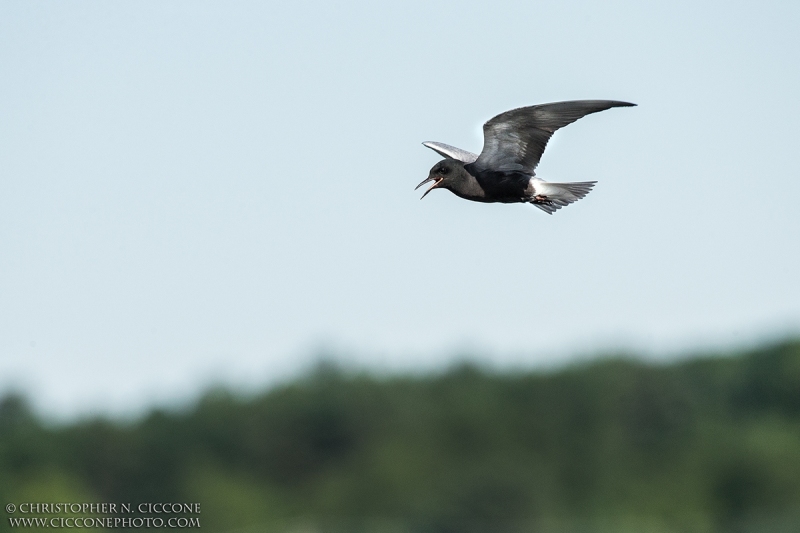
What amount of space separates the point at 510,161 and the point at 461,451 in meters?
144

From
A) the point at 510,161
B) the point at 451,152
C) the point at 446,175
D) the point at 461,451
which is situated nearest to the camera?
the point at 446,175

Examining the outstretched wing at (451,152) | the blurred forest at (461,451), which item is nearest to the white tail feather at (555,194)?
the outstretched wing at (451,152)

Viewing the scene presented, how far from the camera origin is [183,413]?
180 meters

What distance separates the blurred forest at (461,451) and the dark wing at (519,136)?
356ft

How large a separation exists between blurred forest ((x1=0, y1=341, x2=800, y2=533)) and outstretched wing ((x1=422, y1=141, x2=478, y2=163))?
107m

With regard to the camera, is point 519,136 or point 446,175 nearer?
point 446,175

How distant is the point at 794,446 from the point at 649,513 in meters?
21.2

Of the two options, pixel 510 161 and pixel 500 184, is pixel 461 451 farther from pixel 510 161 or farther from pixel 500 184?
pixel 500 184

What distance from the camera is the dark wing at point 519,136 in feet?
60.0

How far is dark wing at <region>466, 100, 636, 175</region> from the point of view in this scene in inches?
720

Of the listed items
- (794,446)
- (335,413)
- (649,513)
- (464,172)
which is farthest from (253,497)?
(464,172)

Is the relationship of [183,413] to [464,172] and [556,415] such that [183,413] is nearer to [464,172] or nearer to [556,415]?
[556,415]

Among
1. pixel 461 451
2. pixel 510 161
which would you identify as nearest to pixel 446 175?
pixel 510 161

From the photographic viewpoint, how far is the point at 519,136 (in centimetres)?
1867
